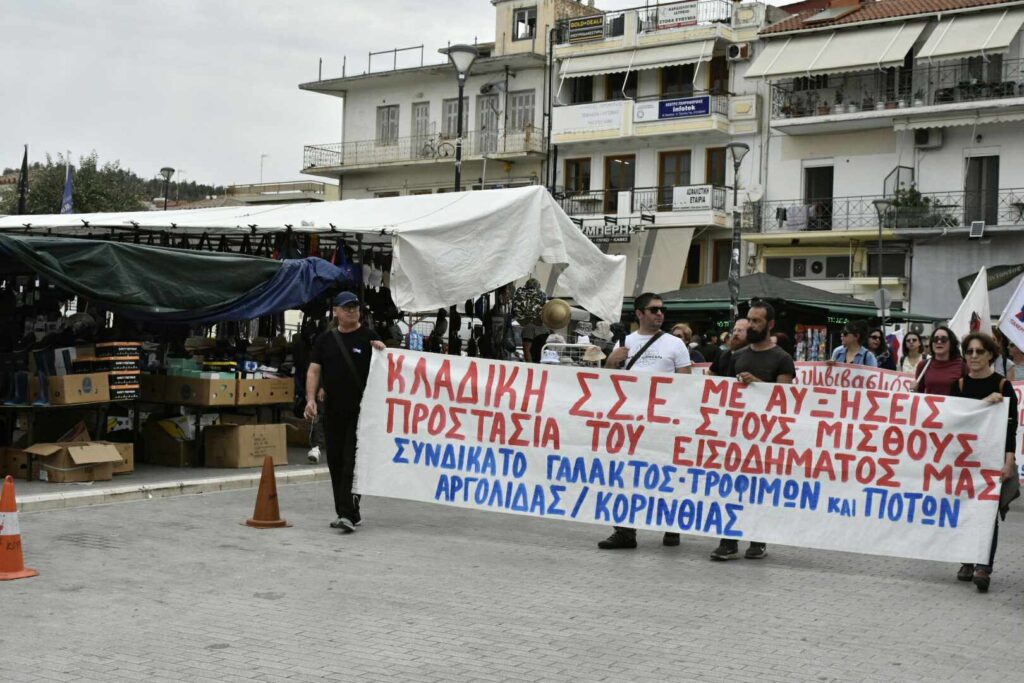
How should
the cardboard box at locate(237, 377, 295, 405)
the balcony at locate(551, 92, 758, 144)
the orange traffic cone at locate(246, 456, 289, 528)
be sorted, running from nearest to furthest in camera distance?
the orange traffic cone at locate(246, 456, 289, 528) < the cardboard box at locate(237, 377, 295, 405) < the balcony at locate(551, 92, 758, 144)

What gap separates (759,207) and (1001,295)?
930 centimetres

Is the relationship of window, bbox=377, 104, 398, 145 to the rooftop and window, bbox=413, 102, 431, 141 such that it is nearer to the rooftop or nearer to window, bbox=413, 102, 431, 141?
window, bbox=413, 102, 431, 141

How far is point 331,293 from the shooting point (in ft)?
54.5

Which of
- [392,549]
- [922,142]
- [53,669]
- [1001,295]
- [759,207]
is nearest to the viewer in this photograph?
[53,669]

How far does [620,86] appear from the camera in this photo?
46.7m

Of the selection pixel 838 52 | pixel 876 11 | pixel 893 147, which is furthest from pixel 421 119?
pixel 893 147

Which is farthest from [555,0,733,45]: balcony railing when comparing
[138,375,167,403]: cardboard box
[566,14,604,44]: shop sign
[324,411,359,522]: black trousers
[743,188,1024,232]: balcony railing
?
[324,411,359,522]: black trousers

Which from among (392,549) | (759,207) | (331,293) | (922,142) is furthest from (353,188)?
(392,549)

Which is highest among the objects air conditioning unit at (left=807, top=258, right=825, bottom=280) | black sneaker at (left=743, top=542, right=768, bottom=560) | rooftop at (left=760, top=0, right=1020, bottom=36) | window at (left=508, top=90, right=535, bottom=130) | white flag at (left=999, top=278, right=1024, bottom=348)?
rooftop at (left=760, top=0, right=1020, bottom=36)

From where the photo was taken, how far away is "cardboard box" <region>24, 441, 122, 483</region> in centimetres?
1257

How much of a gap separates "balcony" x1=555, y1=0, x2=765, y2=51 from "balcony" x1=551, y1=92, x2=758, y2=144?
6.61ft

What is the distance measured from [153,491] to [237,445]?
6.99 ft

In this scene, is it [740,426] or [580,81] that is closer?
[740,426]

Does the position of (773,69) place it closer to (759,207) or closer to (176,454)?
(759,207)
